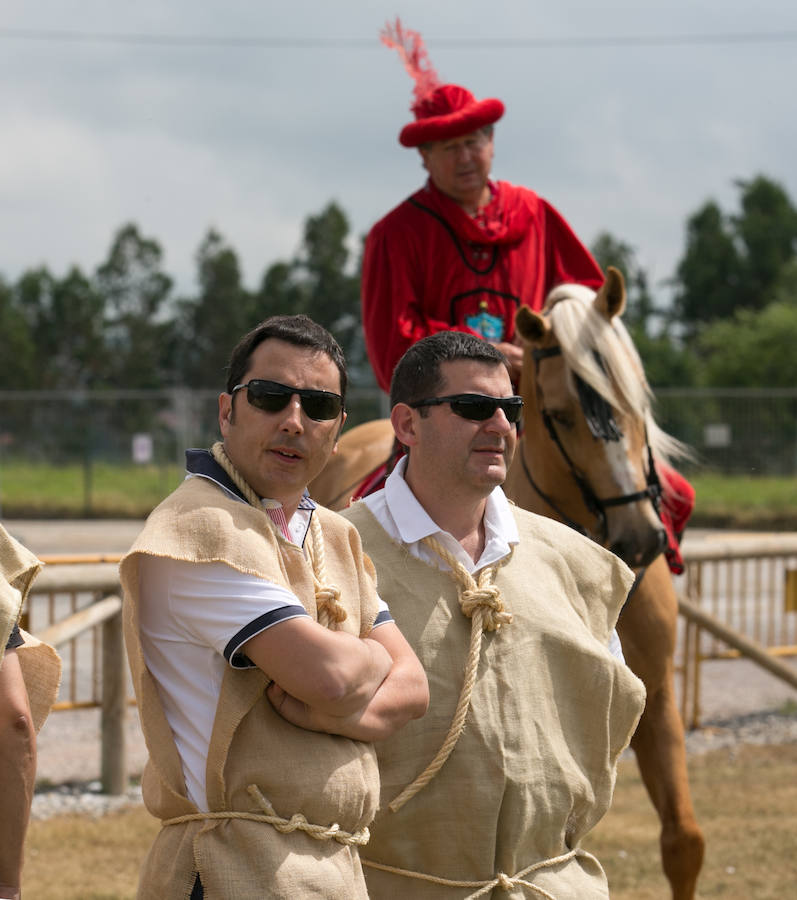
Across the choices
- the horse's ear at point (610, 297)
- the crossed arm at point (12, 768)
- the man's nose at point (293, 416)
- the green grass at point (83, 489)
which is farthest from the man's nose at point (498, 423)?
the green grass at point (83, 489)

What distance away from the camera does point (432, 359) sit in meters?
2.80

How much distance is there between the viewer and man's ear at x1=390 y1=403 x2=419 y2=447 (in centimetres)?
283

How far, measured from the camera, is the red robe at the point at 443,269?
506 centimetres

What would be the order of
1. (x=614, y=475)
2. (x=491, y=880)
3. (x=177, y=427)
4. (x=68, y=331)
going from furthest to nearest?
(x=68, y=331) → (x=177, y=427) → (x=614, y=475) → (x=491, y=880)

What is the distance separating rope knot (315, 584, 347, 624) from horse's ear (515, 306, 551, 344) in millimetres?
2346

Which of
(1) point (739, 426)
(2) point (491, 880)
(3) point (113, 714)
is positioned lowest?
(3) point (113, 714)

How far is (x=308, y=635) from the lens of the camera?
2.07 m

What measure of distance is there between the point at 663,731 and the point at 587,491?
0.88 m

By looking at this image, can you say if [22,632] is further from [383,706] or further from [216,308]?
[216,308]

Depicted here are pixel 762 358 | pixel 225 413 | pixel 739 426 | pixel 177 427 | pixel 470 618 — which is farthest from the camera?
pixel 762 358

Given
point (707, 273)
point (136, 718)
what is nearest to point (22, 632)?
point (136, 718)

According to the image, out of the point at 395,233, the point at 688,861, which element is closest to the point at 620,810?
the point at 688,861

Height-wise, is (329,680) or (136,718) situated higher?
(329,680)

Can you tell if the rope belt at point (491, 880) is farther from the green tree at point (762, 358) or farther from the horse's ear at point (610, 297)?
the green tree at point (762, 358)
